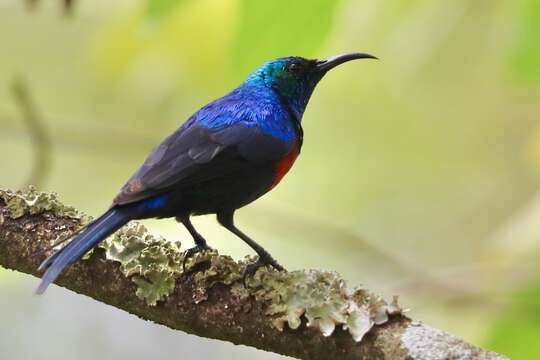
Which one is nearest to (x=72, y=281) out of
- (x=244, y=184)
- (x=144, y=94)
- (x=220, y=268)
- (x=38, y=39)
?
(x=220, y=268)

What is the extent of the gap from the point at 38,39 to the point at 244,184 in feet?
17.3

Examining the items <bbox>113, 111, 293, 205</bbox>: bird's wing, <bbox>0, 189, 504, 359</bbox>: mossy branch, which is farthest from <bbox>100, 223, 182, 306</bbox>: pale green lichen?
<bbox>113, 111, 293, 205</bbox>: bird's wing

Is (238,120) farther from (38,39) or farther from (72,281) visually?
(38,39)

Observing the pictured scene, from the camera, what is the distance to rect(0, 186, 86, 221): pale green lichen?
311cm

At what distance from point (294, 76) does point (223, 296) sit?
6.04 ft

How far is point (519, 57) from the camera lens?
3.58 m

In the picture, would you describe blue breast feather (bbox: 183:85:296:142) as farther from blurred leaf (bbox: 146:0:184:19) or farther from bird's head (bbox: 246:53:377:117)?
blurred leaf (bbox: 146:0:184:19)

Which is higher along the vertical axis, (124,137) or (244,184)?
(124,137)

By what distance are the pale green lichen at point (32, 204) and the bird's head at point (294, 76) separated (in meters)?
1.47

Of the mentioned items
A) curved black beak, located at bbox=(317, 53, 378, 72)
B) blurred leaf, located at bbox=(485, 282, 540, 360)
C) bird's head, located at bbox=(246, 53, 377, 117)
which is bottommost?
blurred leaf, located at bbox=(485, 282, 540, 360)

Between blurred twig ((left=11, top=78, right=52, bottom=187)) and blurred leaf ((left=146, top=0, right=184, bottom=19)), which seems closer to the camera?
blurred leaf ((left=146, top=0, right=184, bottom=19))

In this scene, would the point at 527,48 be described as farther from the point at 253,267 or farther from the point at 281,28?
the point at 253,267

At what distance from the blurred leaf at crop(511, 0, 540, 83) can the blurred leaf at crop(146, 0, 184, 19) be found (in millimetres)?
1309

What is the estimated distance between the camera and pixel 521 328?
3.41 m
